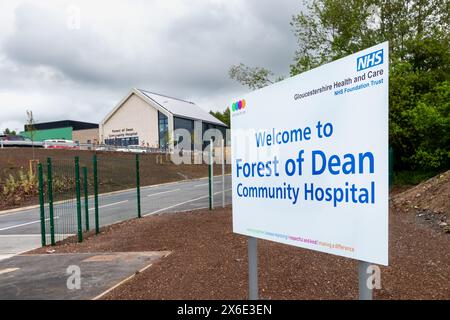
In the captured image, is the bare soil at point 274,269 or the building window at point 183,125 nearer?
the bare soil at point 274,269

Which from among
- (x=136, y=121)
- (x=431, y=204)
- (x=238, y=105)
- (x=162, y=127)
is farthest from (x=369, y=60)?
(x=136, y=121)

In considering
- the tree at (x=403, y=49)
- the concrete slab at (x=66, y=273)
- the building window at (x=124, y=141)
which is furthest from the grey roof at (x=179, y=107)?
the concrete slab at (x=66, y=273)

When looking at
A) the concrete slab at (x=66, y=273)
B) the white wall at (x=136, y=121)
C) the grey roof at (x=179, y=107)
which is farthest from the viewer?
the white wall at (x=136, y=121)

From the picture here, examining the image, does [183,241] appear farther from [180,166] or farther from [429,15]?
[180,166]

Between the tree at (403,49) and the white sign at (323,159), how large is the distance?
587 inches

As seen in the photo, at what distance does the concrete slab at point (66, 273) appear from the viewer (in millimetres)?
5262

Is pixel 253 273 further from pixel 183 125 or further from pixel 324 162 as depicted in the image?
pixel 183 125

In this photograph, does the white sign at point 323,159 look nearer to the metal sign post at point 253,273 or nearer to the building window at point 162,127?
the metal sign post at point 253,273

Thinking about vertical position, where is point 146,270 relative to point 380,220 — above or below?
below

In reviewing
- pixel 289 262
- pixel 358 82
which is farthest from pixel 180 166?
pixel 358 82

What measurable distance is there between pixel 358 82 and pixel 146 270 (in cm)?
470

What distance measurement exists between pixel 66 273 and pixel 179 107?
56.4 metres

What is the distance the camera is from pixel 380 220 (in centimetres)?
233

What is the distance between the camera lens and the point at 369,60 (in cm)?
242
